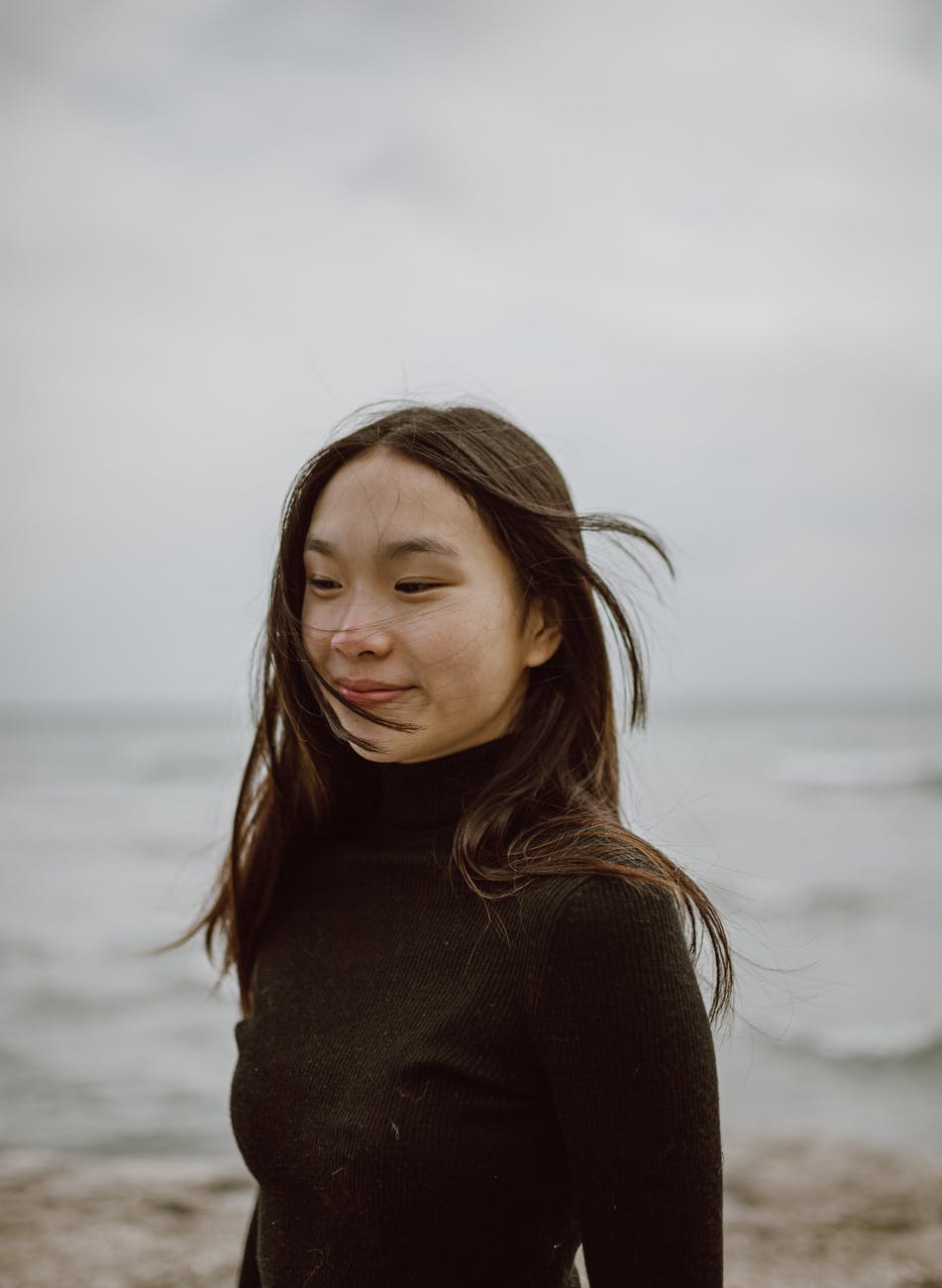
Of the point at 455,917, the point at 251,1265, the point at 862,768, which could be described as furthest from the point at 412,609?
the point at 862,768

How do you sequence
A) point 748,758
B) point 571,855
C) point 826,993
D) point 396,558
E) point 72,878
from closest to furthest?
point 571,855
point 396,558
point 826,993
point 72,878
point 748,758

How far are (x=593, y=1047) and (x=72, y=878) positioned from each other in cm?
1312

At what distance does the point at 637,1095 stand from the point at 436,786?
61 cm

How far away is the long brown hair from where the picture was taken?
1.55m

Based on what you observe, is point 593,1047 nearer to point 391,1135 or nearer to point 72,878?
point 391,1135

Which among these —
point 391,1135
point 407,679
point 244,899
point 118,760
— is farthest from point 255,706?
point 118,760

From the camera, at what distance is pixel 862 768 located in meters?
26.1

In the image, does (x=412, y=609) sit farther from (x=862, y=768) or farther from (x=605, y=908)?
(x=862, y=768)

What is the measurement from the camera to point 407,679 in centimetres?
163

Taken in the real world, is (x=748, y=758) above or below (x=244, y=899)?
below

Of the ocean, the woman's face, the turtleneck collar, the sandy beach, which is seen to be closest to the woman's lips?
the woman's face

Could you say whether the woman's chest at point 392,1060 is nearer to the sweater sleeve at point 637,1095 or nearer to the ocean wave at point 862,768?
the sweater sleeve at point 637,1095

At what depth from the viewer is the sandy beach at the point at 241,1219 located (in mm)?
3391

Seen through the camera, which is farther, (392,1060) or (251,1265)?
(251,1265)
